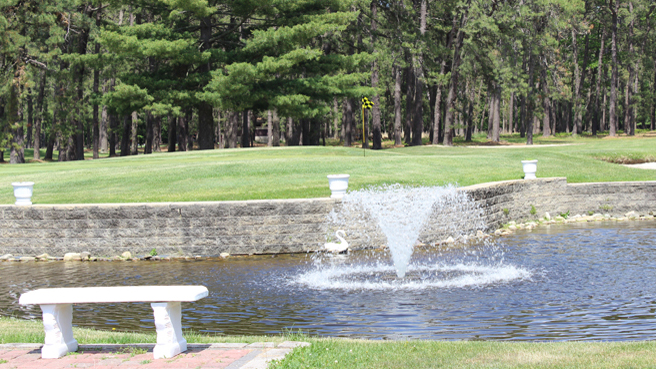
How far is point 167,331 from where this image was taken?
19.3 feet

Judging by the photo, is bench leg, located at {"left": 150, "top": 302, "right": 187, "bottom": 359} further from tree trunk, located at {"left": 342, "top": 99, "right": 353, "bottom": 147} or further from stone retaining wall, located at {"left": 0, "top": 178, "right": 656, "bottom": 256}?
tree trunk, located at {"left": 342, "top": 99, "right": 353, "bottom": 147}

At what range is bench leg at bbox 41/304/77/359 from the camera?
595cm

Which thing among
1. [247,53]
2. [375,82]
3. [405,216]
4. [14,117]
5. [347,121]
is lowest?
[405,216]

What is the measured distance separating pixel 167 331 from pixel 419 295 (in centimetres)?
495

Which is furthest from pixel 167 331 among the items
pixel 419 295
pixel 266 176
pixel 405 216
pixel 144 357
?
pixel 266 176

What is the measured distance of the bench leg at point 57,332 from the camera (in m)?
5.95

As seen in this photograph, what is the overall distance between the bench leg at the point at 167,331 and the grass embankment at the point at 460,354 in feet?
1.94

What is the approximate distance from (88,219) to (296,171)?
22.9 feet

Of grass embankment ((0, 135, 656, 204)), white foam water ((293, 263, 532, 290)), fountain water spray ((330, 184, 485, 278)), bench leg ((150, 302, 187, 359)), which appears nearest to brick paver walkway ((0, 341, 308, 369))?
bench leg ((150, 302, 187, 359))

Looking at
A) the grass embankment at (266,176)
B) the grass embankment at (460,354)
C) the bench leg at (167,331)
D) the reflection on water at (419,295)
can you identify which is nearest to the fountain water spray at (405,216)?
the reflection on water at (419,295)

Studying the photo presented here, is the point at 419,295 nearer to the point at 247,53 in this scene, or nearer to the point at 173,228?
the point at 173,228

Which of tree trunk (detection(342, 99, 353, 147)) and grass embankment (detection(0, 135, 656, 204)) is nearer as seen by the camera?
grass embankment (detection(0, 135, 656, 204))

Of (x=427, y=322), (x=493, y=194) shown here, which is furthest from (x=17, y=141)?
(x=427, y=322)

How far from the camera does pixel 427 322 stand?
834 cm
